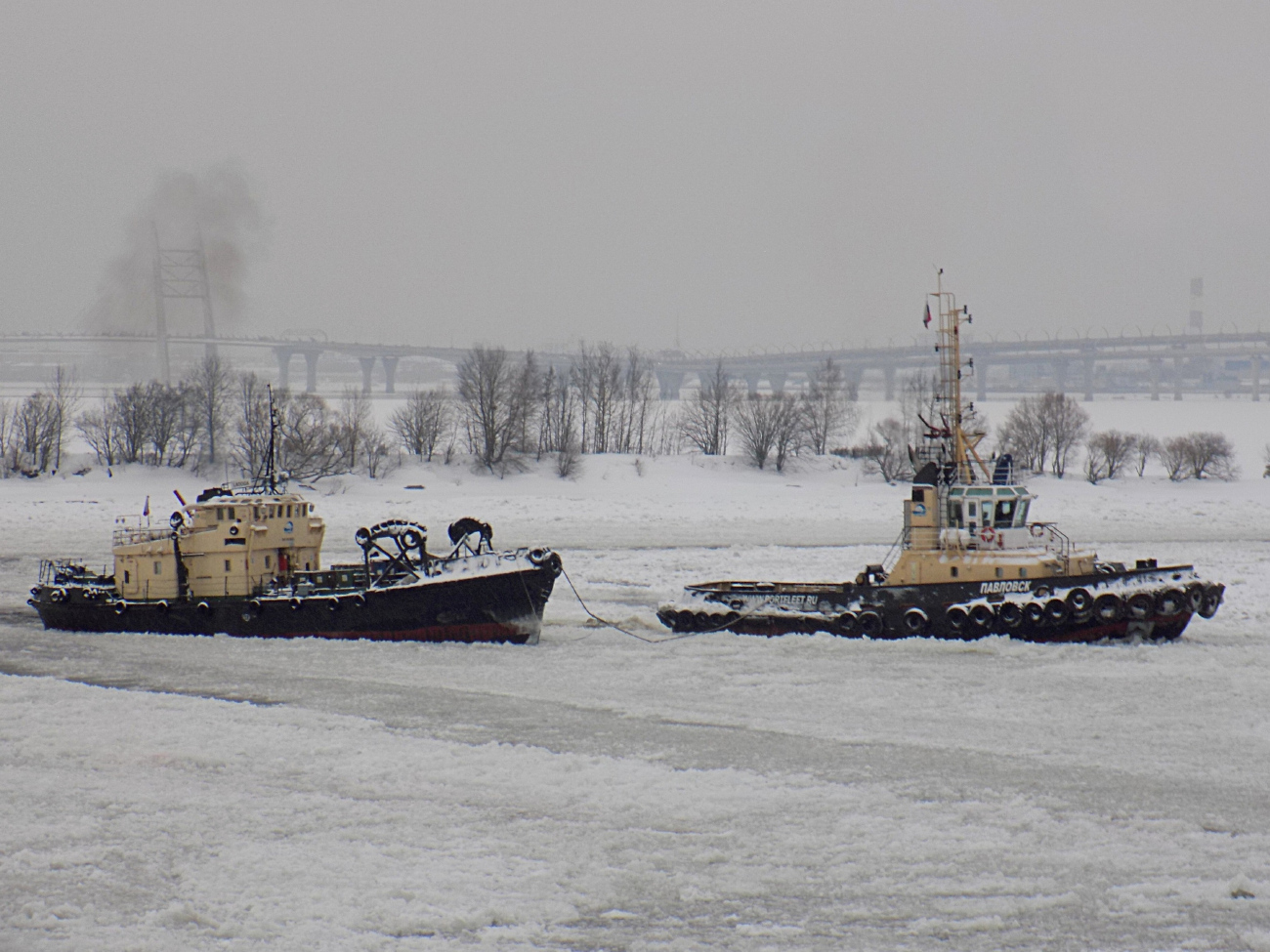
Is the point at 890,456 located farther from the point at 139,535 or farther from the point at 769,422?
the point at 139,535

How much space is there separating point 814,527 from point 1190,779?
27061mm

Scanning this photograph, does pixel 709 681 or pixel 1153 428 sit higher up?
pixel 1153 428

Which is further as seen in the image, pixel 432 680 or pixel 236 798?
pixel 432 680

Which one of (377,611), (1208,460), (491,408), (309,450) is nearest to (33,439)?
(309,450)

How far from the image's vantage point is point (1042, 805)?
11.4 m

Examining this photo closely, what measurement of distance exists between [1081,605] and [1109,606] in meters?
0.43

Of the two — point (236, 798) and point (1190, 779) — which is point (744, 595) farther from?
point (236, 798)

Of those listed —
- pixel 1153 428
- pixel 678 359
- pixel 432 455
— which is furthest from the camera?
pixel 678 359

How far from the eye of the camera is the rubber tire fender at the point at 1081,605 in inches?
764

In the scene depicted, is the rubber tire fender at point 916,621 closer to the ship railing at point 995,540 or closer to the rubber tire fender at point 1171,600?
the ship railing at point 995,540

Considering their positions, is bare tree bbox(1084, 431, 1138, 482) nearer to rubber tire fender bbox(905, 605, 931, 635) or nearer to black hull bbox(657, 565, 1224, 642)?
black hull bbox(657, 565, 1224, 642)

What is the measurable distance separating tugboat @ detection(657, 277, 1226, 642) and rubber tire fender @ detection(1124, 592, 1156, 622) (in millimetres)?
16

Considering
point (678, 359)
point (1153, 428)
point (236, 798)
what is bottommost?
point (236, 798)

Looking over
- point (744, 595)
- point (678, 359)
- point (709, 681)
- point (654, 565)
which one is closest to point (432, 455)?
point (654, 565)
